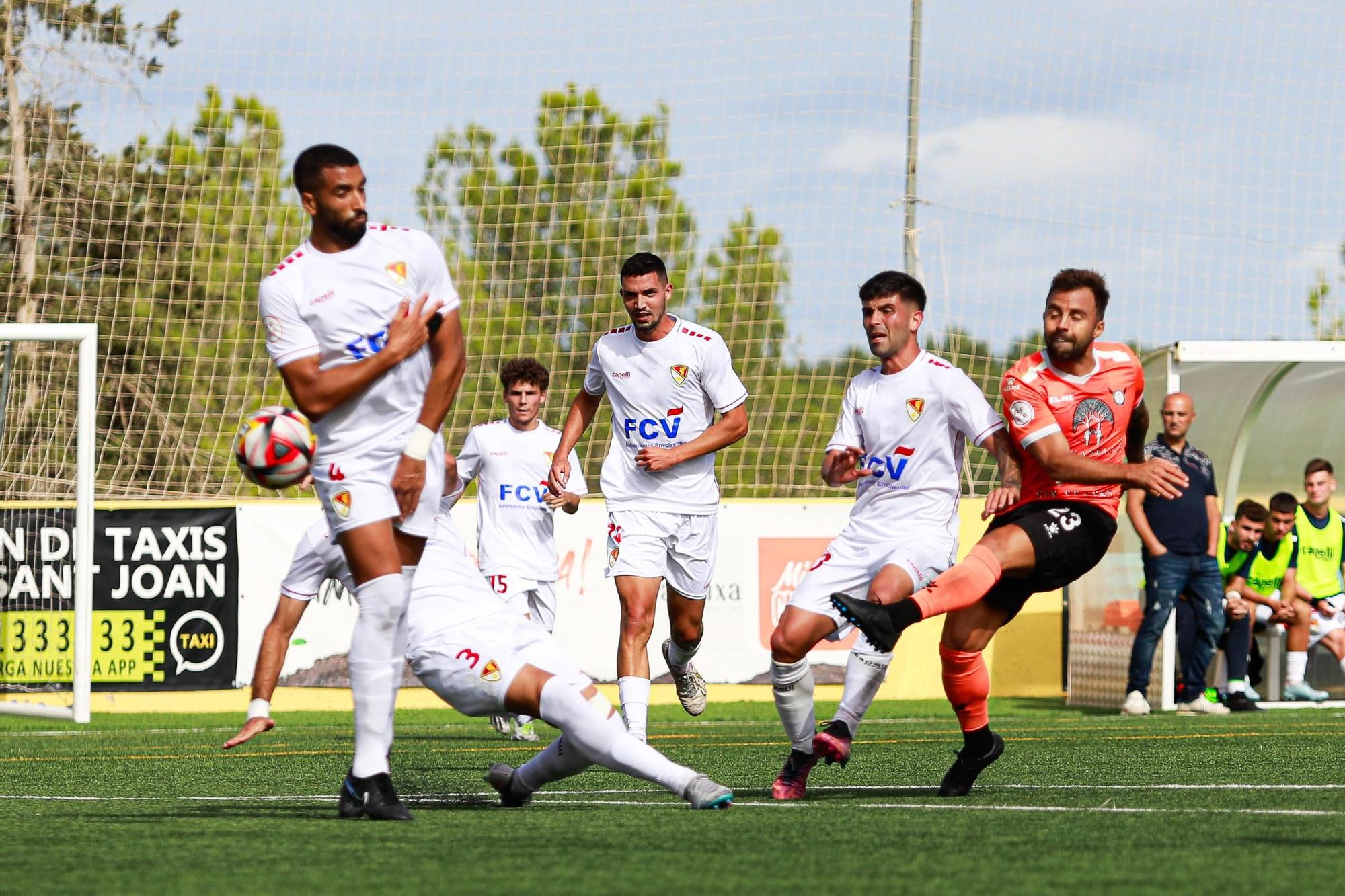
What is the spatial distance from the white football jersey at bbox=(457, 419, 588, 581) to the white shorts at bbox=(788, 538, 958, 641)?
4614 mm

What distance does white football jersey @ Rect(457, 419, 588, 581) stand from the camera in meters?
11.1

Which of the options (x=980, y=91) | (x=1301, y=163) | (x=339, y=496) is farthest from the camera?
(x=1301, y=163)

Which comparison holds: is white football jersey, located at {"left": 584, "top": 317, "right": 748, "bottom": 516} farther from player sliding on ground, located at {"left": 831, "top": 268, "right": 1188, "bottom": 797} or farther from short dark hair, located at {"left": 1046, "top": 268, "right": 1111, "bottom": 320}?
short dark hair, located at {"left": 1046, "top": 268, "right": 1111, "bottom": 320}

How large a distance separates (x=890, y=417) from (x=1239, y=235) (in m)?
12.9

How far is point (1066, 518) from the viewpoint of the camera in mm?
6266

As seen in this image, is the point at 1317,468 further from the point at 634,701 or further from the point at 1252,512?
the point at 634,701

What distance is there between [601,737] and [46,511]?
970cm

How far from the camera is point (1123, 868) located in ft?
13.1

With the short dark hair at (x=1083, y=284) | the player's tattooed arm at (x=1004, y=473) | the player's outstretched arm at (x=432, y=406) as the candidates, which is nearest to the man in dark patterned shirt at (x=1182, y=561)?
the player's tattooed arm at (x=1004, y=473)

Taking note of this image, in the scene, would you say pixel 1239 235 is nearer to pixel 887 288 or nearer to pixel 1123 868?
pixel 887 288

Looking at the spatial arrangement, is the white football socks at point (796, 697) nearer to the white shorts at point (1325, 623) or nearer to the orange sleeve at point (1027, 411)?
the orange sleeve at point (1027, 411)

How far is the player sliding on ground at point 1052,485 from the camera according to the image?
6.16 meters

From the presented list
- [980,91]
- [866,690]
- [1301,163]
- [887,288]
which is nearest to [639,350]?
[887,288]

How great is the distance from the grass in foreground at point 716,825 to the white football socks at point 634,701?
314 mm
